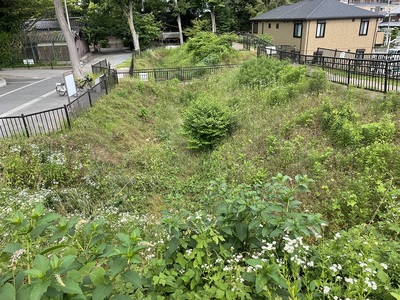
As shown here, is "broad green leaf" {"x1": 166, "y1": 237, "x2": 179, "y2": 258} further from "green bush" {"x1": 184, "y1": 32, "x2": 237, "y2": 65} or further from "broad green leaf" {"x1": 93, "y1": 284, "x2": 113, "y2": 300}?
"green bush" {"x1": 184, "y1": 32, "x2": 237, "y2": 65}

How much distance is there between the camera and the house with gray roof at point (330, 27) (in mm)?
24109

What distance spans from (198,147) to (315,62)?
8.87 metres

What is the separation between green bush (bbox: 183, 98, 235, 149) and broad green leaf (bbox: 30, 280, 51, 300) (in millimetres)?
8168

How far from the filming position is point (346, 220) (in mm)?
4883

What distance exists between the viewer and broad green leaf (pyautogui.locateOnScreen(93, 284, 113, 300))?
1717mm

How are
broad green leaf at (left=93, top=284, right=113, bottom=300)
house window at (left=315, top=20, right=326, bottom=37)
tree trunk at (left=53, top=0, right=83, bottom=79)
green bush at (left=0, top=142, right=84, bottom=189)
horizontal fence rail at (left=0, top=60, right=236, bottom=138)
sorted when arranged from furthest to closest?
house window at (left=315, top=20, right=326, bottom=37) < tree trunk at (left=53, top=0, right=83, bottom=79) < horizontal fence rail at (left=0, top=60, right=236, bottom=138) < green bush at (left=0, top=142, right=84, bottom=189) < broad green leaf at (left=93, top=284, right=113, bottom=300)

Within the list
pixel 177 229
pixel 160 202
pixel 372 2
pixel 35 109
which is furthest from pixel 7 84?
pixel 372 2

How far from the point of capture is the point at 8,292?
1.54 m

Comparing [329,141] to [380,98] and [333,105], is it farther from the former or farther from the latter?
[380,98]

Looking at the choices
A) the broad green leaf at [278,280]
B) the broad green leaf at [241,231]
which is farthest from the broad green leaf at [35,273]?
the broad green leaf at [241,231]

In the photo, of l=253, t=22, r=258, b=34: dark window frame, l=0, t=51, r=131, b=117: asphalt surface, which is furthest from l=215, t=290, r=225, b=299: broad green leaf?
l=253, t=22, r=258, b=34: dark window frame

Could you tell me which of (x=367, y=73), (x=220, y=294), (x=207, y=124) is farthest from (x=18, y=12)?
(x=220, y=294)

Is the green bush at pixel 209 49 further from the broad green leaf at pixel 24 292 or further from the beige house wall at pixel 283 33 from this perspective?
the broad green leaf at pixel 24 292

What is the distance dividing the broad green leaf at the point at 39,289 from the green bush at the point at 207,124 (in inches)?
322
